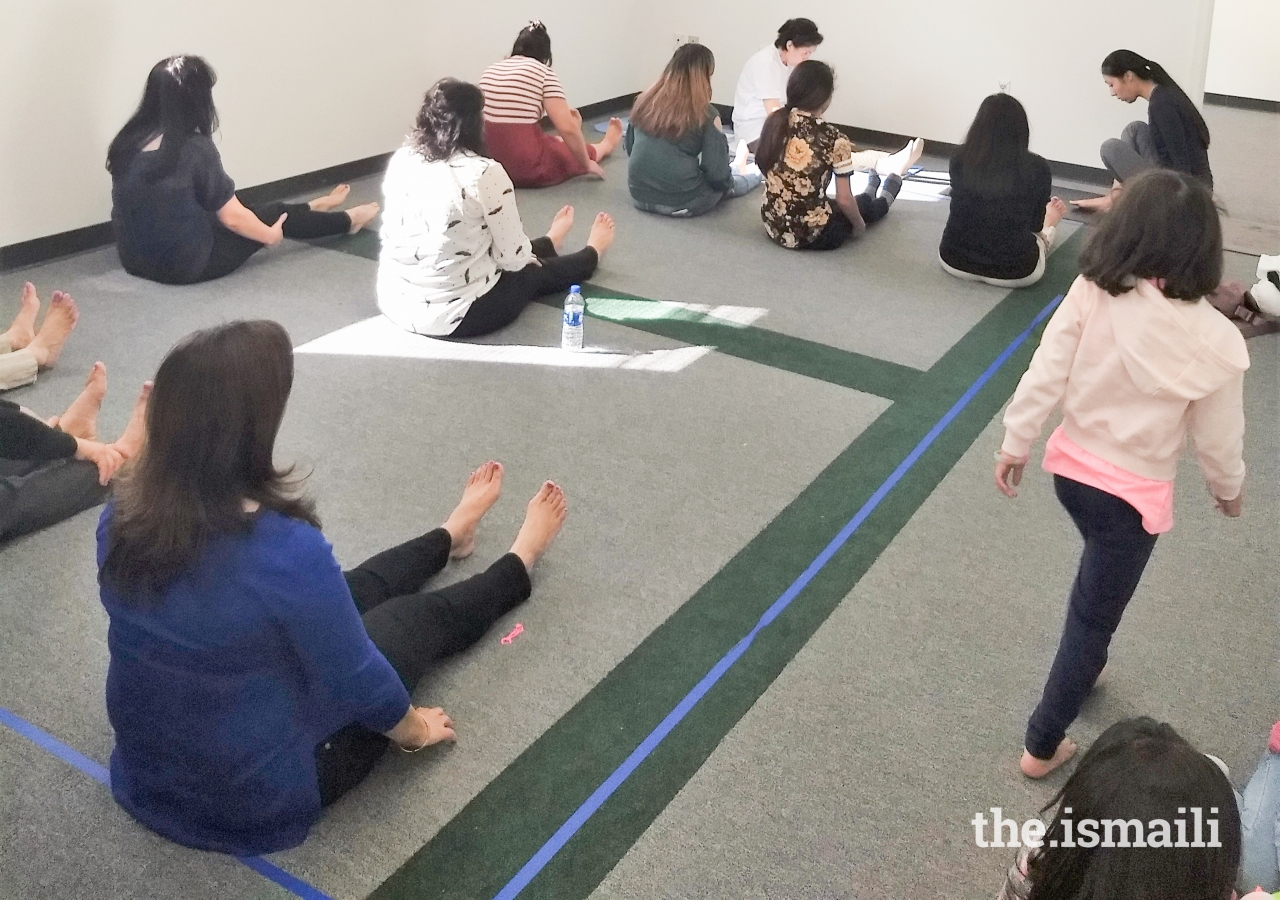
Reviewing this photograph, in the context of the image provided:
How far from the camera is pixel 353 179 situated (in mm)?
4949

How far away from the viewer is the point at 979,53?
18.3ft

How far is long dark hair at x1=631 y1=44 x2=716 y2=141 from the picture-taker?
4.47m

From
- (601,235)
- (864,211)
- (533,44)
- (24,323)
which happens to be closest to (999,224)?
(864,211)

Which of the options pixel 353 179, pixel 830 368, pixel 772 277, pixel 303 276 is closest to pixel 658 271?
pixel 772 277

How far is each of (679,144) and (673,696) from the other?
3037 millimetres

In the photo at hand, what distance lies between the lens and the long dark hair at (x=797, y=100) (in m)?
4.19

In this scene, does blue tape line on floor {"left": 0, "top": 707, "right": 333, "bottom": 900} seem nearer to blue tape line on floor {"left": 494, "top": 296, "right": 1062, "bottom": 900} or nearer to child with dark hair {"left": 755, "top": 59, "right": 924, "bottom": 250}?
blue tape line on floor {"left": 494, "top": 296, "right": 1062, "bottom": 900}

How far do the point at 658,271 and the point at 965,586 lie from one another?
204 cm

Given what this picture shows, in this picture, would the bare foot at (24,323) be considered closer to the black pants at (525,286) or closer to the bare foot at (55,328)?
the bare foot at (55,328)

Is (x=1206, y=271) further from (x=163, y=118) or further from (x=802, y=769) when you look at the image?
(x=163, y=118)

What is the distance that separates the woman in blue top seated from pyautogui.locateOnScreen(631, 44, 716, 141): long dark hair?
3.27 m

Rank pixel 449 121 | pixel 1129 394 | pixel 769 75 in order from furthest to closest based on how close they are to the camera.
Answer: pixel 769 75 → pixel 449 121 → pixel 1129 394

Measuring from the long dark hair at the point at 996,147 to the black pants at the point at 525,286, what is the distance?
1351 mm

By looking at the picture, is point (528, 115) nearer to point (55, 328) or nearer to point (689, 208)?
point (689, 208)
